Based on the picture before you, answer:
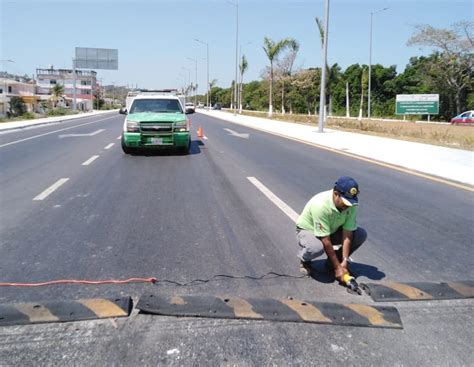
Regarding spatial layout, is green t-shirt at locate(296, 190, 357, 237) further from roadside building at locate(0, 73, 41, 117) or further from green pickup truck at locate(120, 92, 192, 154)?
roadside building at locate(0, 73, 41, 117)

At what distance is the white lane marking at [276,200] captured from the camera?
703 cm

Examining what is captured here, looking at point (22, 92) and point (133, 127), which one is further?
point (22, 92)

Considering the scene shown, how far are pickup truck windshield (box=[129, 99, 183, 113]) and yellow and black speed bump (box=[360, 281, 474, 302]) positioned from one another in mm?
11983

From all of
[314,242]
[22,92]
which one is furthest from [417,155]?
[22,92]

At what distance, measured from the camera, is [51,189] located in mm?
8977

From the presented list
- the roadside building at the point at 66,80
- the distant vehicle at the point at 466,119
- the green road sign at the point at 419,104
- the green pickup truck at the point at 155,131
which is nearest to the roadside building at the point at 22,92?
the roadside building at the point at 66,80

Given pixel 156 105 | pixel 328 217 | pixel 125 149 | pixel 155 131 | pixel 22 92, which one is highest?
pixel 22 92

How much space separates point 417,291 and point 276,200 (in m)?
4.04

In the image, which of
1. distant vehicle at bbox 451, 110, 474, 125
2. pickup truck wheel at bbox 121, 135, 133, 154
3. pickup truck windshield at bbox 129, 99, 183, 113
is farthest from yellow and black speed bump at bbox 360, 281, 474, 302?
distant vehicle at bbox 451, 110, 474, 125

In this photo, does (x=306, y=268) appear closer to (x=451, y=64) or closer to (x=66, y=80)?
(x=451, y=64)

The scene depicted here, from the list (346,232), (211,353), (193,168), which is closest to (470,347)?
(346,232)

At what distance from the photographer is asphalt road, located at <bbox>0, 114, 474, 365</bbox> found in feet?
10.8

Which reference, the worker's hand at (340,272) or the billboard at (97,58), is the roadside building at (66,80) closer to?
the billboard at (97,58)

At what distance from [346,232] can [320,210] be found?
12.6 inches
